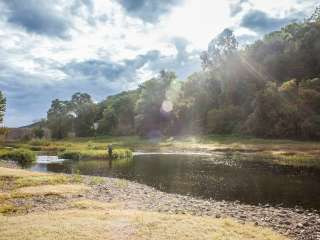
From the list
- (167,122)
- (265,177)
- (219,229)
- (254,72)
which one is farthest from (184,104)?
(219,229)

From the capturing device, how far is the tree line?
10488cm

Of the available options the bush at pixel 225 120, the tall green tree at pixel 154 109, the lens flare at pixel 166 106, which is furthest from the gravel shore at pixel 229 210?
the lens flare at pixel 166 106

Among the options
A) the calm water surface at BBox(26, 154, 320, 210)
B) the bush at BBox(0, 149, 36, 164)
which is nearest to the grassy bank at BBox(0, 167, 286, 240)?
the calm water surface at BBox(26, 154, 320, 210)

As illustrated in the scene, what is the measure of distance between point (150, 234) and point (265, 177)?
102ft

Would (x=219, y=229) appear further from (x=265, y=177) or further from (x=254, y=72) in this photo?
(x=254, y=72)

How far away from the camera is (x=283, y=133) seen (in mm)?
103062

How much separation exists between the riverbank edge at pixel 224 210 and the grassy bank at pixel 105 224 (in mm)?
1363

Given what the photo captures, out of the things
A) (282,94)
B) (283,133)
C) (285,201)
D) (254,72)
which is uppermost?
(254,72)

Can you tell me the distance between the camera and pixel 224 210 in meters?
27.0

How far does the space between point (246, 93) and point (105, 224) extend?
4634 inches

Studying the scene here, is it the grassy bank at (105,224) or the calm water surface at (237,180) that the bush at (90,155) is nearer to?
the calm water surface at (237,180)

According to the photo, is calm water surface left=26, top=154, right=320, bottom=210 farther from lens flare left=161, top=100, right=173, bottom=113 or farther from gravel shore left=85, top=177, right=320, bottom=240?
lens flare left=161, top=100, right=173, bottom=113

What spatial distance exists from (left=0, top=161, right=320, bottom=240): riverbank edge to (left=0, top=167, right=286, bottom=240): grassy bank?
4.47 ft

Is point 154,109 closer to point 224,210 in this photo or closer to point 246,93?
point 246,93
